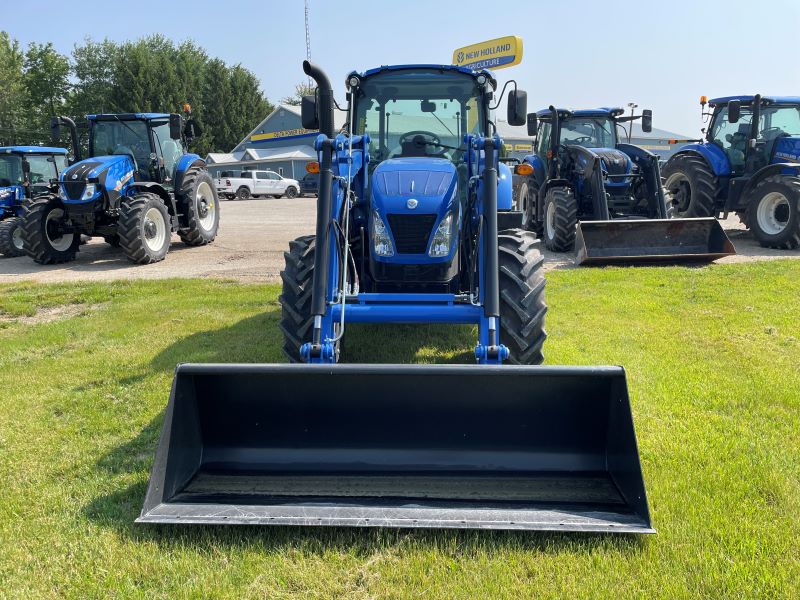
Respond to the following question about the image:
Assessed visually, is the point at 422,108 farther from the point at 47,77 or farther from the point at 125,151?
the point at 47,77

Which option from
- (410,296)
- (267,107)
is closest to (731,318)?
(410,296)

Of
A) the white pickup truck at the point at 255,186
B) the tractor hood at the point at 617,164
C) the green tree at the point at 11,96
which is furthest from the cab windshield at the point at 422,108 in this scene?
the green tree at the point at 11,96

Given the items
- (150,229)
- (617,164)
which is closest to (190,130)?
(150,229)

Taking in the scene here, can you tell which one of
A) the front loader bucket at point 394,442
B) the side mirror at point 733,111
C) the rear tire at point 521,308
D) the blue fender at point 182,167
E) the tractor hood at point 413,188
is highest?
the side mirror at point 733,111

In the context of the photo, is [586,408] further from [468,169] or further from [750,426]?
[468,169]

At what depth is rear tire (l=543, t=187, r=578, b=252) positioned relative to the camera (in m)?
10.2

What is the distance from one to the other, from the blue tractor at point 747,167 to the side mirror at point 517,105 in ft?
23.2

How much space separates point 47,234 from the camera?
1089cm

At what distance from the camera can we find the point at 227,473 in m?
3.05

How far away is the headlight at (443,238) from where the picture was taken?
164 inches

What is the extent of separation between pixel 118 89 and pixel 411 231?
47.3 meters

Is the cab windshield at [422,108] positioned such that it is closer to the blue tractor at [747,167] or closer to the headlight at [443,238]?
the headlight at [443,238]

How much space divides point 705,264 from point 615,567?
784 cm

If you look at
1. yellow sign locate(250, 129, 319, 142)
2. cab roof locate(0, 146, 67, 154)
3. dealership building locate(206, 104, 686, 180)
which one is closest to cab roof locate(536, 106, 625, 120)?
cab roof locate(0, 146, 67, 154)
